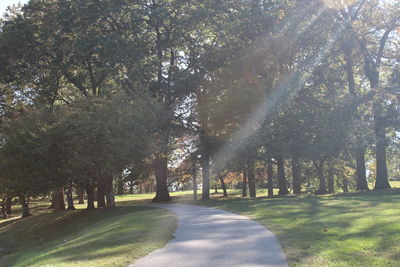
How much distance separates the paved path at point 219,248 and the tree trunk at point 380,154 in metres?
20.8

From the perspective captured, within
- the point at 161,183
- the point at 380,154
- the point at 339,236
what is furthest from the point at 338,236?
the point at 161,183

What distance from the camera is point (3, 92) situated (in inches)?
1465

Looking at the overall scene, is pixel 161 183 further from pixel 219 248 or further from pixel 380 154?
pixel 219 248

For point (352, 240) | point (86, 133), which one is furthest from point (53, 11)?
point (352, 240)

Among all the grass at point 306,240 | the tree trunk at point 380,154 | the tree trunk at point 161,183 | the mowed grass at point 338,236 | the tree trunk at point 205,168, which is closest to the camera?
the mowed grass at point 338,236

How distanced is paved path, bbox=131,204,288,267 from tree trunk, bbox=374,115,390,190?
20751 mm

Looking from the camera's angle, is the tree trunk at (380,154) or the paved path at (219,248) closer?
the paved path at (219,248)

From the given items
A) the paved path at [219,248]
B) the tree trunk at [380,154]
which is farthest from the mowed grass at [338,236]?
the tree trunk at [380,154]

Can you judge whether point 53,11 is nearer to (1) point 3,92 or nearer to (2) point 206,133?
(1) point 3,92

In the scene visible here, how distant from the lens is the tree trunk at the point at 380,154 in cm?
3153

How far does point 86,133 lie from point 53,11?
500 inches

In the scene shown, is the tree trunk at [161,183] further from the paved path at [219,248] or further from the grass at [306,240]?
the paved path at [219,248]

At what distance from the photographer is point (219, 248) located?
10555mm

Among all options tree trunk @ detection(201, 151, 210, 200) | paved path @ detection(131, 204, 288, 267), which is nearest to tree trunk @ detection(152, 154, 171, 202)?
tree trunk @ detection(201, 151, 210, 200)
